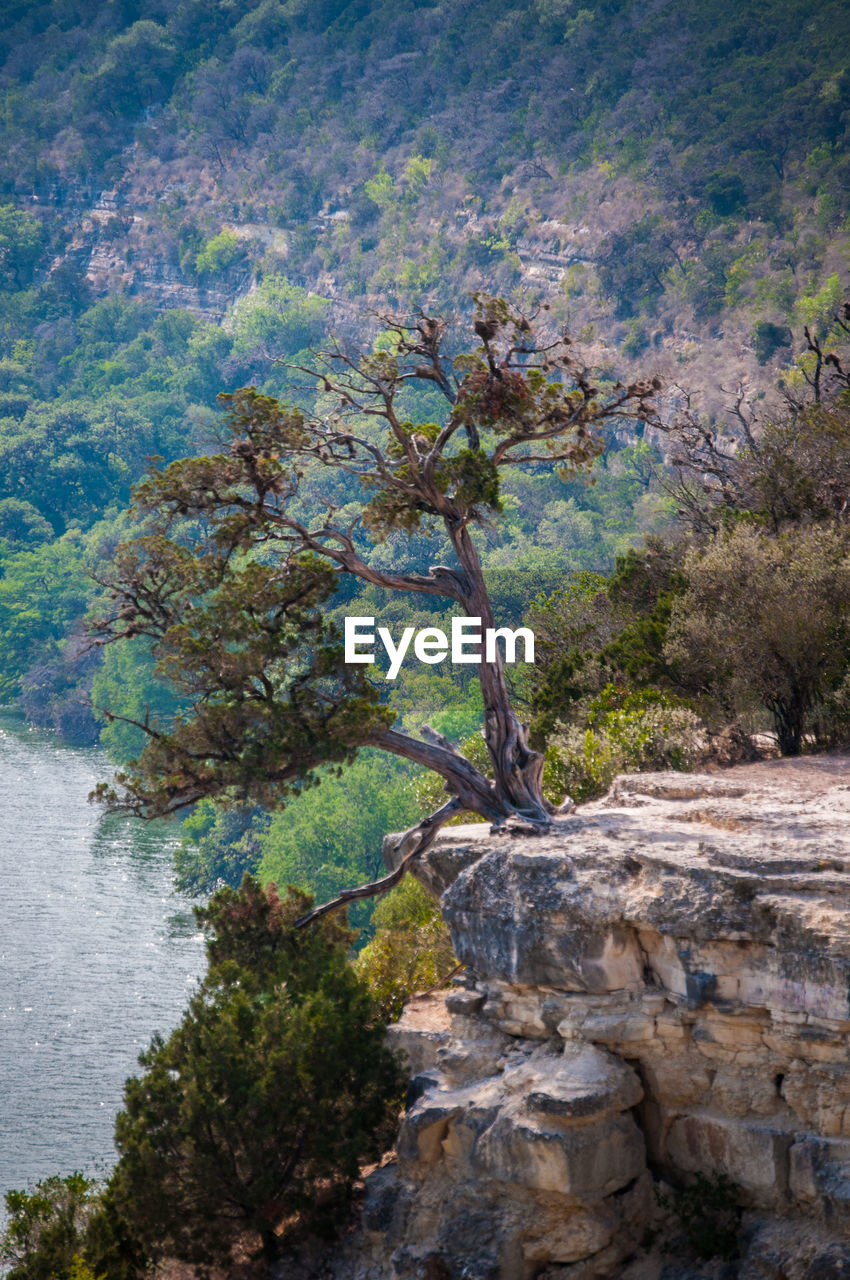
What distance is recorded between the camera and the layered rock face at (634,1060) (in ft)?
51.0

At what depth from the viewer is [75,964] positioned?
176 feet

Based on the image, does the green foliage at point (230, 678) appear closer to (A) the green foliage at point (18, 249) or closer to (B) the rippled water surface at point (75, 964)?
(B) the rippled water surface at point (75, 964)

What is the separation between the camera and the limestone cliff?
51.0ft

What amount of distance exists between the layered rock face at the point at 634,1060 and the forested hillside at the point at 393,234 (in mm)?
47419

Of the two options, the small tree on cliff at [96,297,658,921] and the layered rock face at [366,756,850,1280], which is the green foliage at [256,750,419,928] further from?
the layered rock face at [366,756,850,1280]

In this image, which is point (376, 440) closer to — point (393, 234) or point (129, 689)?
point (129, 689)

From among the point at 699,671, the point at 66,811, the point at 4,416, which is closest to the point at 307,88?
the point at 4,416

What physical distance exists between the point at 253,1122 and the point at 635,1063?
510 cm

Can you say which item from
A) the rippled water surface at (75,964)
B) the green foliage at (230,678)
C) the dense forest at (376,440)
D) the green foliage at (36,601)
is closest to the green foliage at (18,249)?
the dense forest at (376,440)

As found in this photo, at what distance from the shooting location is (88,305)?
171875mm

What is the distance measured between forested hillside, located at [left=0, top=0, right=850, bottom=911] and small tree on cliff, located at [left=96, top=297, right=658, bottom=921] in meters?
43.8

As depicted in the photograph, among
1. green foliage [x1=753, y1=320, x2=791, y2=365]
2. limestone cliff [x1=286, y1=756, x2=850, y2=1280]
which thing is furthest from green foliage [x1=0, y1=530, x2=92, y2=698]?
limestone cliff [x1=286, y1=756, x2=850, y2=1280]

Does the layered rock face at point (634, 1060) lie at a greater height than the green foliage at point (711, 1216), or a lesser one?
greater

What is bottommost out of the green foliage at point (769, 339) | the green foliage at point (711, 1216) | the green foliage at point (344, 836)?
the green foliage at point (344, 836)
